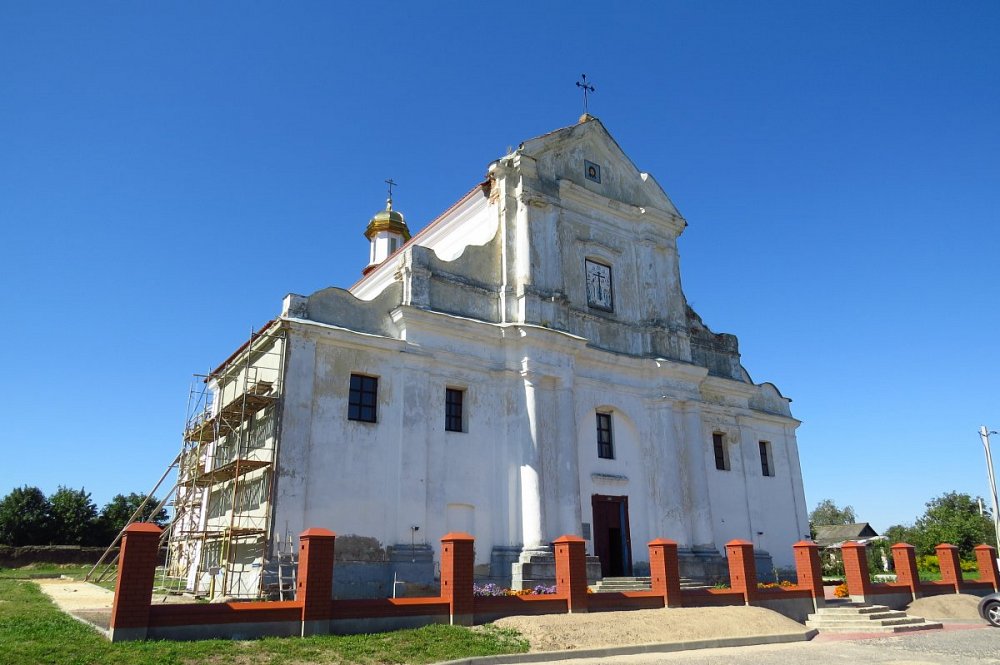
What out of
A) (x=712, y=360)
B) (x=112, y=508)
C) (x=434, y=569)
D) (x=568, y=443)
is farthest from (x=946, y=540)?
(x=112, y=508)

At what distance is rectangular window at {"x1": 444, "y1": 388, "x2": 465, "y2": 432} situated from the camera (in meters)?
19.0

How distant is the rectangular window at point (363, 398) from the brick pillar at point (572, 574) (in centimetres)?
557

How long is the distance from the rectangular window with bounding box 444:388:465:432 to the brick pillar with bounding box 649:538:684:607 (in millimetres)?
5782

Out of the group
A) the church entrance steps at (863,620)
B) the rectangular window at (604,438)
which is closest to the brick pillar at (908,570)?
the church entrance steps at (863,620)

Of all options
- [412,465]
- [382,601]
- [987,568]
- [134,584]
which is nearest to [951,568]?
[987,568]

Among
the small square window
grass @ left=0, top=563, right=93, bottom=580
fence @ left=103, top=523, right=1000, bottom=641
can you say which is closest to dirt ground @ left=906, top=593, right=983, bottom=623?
fence @ left=103, top=523, right=1000, bottom=641

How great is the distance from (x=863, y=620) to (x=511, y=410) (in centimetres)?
995

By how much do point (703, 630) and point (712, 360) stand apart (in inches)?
514

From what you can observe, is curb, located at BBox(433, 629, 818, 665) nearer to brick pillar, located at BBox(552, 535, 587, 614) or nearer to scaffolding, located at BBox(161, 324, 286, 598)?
brick pillar, located at BBox(552, 535, 587, 614)

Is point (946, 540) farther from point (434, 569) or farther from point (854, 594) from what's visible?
point (434, 569)

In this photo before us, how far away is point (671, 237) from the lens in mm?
25547

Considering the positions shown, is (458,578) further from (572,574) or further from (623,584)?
(623,584)

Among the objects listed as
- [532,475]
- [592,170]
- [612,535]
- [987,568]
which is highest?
[592,170]

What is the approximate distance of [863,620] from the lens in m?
17.6
